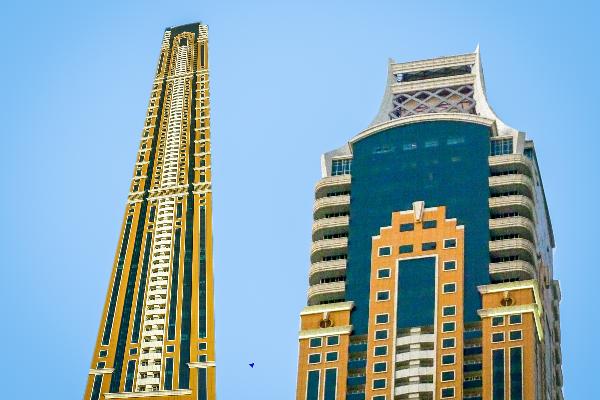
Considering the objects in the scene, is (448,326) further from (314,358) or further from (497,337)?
(314,358)

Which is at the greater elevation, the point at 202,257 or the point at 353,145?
the point at 353,145

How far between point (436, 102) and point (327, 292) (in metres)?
33.4

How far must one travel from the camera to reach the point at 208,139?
649 ft

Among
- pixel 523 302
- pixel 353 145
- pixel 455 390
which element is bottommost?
pixel 455 390

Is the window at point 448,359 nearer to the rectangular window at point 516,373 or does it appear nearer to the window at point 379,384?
the rectangular window at point 516,373

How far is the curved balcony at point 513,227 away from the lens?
160m

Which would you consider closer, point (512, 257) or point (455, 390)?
point (455, 390)

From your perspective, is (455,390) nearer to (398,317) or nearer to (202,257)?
(398,317)

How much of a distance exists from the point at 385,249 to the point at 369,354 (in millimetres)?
13794

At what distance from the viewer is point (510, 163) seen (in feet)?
544

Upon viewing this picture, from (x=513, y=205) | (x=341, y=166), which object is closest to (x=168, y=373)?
(x=341, y=166)

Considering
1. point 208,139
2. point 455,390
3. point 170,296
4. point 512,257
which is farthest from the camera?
point 208,139

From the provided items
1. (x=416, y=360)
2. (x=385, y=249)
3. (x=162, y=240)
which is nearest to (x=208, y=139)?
(x=162, y=240)

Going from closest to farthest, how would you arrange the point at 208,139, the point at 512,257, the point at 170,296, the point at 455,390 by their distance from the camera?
the point at 455,390
the point at 512,257
the point at 170,296
the point at 208,139
